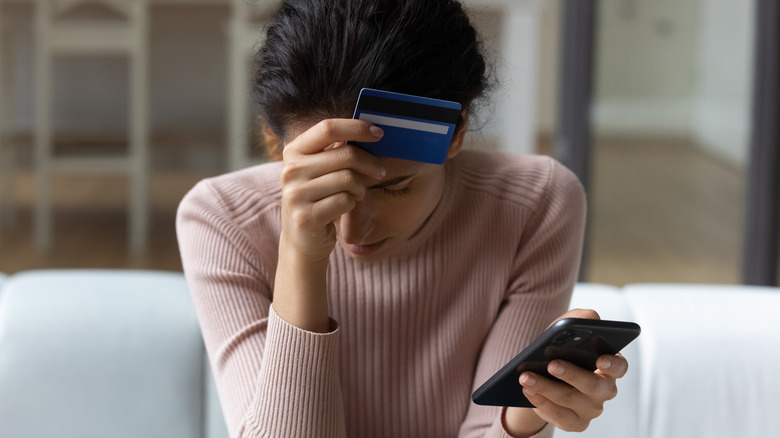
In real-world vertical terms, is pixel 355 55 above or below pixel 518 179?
above

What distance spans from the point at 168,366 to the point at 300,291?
402 mm

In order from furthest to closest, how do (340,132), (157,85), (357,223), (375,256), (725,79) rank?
1. (157,85)
2. (725,79)
3. (375,256)
4. (357,223)
5. (340,132)

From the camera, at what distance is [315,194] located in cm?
78

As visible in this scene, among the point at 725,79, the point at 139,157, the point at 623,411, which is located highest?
the point at 725,79

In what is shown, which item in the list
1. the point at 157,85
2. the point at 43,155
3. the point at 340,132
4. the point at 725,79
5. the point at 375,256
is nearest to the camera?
the point at 340,132

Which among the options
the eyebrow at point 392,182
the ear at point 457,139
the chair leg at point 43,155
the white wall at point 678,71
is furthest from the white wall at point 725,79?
the chair leg at point 43,155

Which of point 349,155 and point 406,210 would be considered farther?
point 406,210

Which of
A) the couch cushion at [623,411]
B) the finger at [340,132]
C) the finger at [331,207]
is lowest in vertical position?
the couch cushion at [623,411]

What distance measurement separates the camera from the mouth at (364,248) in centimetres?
96

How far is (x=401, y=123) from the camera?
2.47 ft

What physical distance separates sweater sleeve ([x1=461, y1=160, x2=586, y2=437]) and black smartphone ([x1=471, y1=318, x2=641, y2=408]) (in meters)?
0.16

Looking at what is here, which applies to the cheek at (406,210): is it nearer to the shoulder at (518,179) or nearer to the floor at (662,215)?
the shoulder at (518,179)

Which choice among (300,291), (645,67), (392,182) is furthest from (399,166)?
(645,67)

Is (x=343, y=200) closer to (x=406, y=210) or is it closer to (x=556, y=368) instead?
(x=406, y=210)
